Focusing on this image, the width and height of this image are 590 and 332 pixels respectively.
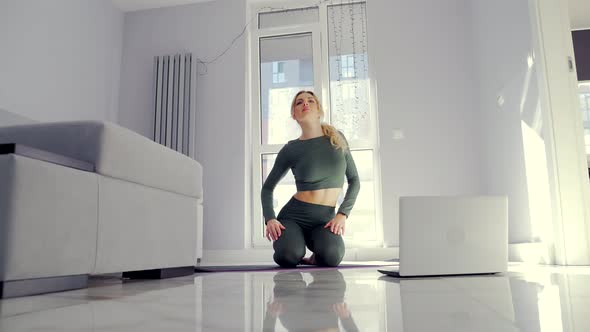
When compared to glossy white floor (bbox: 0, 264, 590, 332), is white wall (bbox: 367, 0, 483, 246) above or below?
above

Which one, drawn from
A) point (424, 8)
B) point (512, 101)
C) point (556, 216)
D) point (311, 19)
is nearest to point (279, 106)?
point (311, 19)

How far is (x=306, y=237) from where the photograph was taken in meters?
2.88

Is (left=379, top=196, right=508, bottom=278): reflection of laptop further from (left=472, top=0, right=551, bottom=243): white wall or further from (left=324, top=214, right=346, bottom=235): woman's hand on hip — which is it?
(left=472, top=0, right=551, bottom=243): white wall

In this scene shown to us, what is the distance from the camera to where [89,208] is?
1.37 meters

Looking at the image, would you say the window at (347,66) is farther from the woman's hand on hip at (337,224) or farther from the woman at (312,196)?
the woman's hand on hip at (337,224)

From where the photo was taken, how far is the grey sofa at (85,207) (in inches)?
45.1

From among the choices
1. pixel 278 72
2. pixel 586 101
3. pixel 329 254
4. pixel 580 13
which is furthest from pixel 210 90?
pixel 586 101

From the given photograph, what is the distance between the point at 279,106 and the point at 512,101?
7.88 ft

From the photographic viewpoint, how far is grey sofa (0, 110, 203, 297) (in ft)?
3.76

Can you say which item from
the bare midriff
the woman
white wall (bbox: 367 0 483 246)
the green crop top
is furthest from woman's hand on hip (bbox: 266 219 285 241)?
white wall (bbox: 367 0 483 246)

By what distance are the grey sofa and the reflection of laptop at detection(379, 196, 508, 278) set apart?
0.89 m

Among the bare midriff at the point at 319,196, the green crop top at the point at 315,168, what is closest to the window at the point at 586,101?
the green crop top at the point at 315,168

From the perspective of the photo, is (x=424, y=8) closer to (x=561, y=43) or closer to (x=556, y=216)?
(x=561, y=43)

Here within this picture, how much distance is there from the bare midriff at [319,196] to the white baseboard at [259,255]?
1.58m
